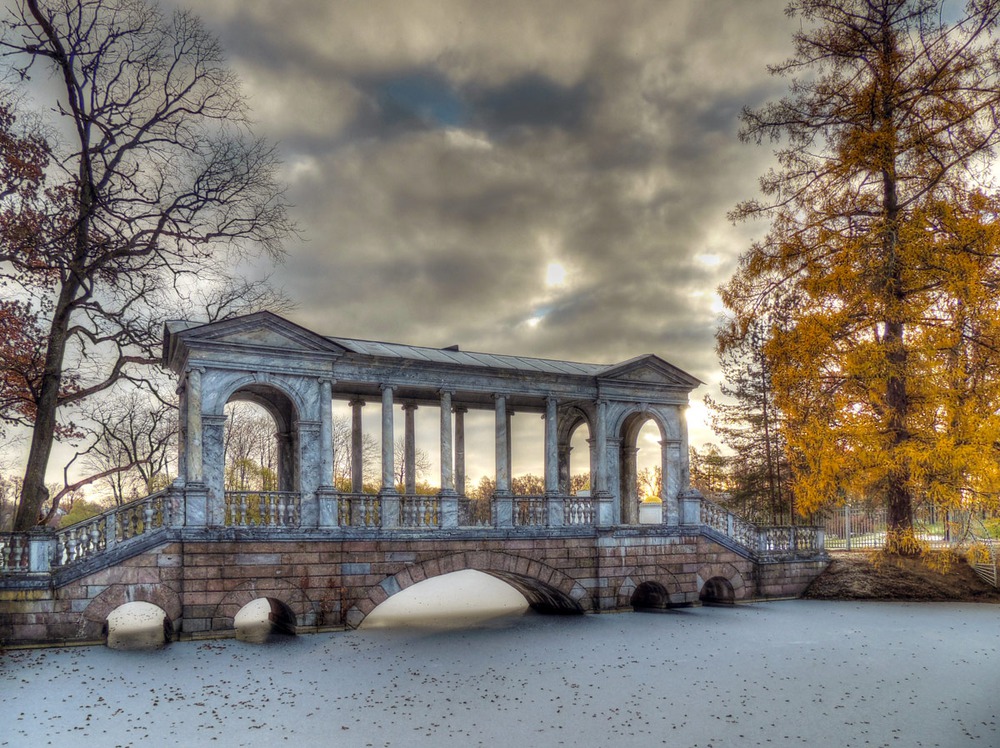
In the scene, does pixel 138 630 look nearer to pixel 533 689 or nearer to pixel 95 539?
pixel 95 539

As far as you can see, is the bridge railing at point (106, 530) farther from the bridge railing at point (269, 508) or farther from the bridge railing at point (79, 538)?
the bridge railing at point (269, 508)

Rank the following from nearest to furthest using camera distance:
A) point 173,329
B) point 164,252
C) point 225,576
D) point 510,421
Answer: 1. point 225,576
2. point 173,329
3. point 164,252
4. point 510,421

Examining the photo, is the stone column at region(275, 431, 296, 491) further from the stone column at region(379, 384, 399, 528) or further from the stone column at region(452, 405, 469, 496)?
the stone column at region(452, 405, 469, 496)

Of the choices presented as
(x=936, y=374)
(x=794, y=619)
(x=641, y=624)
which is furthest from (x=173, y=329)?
(x=936, y=374)

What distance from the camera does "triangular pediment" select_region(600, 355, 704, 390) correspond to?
1888 centimetres

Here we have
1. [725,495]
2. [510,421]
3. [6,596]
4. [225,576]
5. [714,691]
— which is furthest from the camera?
[725,495]

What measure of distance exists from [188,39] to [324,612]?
553 inches

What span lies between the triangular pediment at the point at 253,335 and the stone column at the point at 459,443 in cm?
522

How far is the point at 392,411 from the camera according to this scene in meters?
16.4

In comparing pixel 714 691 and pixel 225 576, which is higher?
pixel 225 576

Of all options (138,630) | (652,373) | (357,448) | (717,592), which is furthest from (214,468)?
(717,592)

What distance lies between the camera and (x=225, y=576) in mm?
13789

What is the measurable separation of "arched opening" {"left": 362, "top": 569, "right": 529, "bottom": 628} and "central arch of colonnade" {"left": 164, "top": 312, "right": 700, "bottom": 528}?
8.09 feet

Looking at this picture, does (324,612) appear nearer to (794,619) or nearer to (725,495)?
(794,619)
